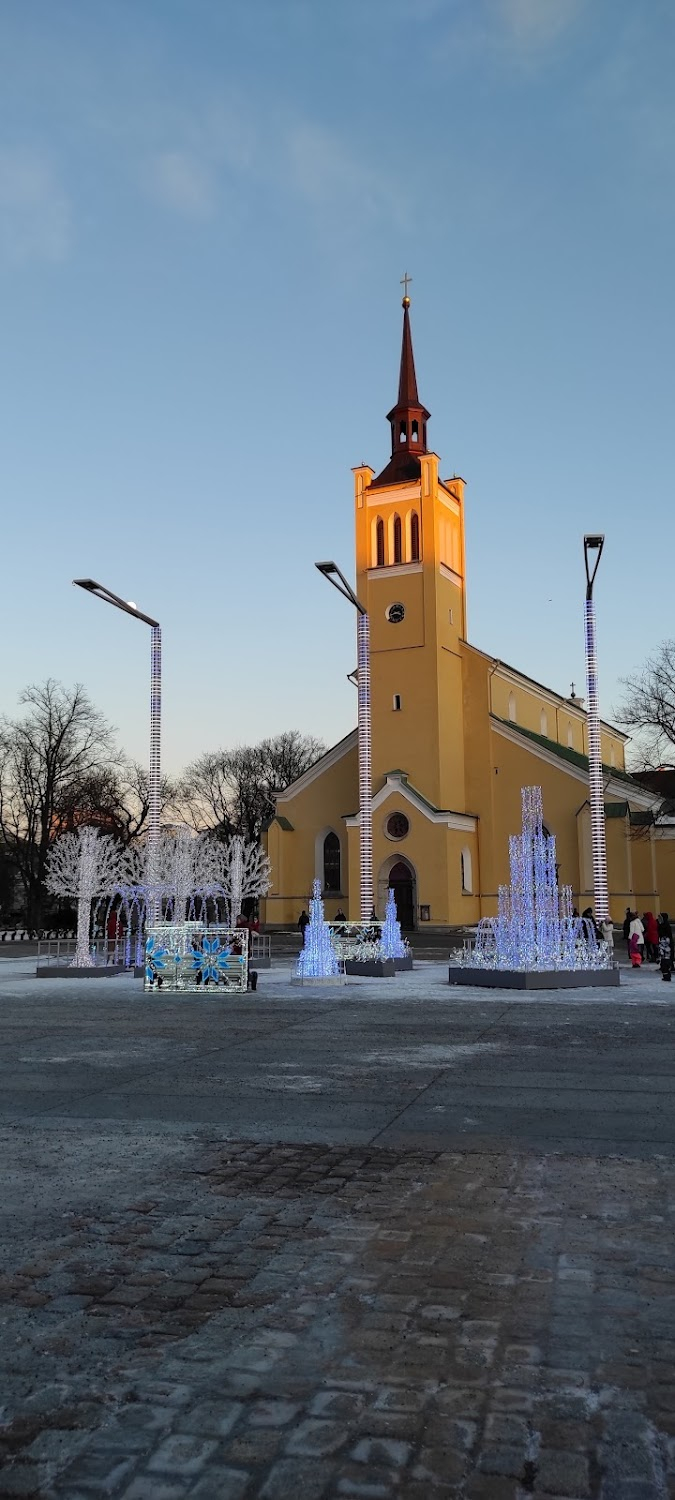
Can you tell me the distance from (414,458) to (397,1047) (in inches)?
1724

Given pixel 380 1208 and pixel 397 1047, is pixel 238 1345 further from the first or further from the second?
pixel 397 1047

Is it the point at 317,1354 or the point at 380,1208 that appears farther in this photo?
the point at 380,1208

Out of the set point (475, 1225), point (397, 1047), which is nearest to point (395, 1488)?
point (475, 1225)

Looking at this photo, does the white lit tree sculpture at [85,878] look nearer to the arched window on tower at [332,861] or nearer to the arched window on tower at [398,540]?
the arched window on tower at [332,861]

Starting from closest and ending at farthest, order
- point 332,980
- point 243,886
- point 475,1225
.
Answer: point 475,1225, point 332,980, point 243,886

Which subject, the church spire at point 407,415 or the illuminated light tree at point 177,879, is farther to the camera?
the church spire at point 407,415

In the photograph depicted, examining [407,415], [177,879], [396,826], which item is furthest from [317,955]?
[407,415]

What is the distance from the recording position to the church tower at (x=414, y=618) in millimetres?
48281

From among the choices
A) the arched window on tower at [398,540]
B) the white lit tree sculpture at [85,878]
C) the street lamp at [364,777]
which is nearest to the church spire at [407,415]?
the arched window on tower at [398,540]

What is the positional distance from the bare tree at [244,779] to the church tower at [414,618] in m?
31.6

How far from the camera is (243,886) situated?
33969 mm

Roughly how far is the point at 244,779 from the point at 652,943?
179 feet

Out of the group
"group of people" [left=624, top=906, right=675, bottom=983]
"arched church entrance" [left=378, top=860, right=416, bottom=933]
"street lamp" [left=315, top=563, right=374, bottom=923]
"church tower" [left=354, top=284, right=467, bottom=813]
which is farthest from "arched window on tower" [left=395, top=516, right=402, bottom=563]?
"group of people" [left=624, top=906, right=675, bottom=983]

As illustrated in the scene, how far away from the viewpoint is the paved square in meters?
3.05
